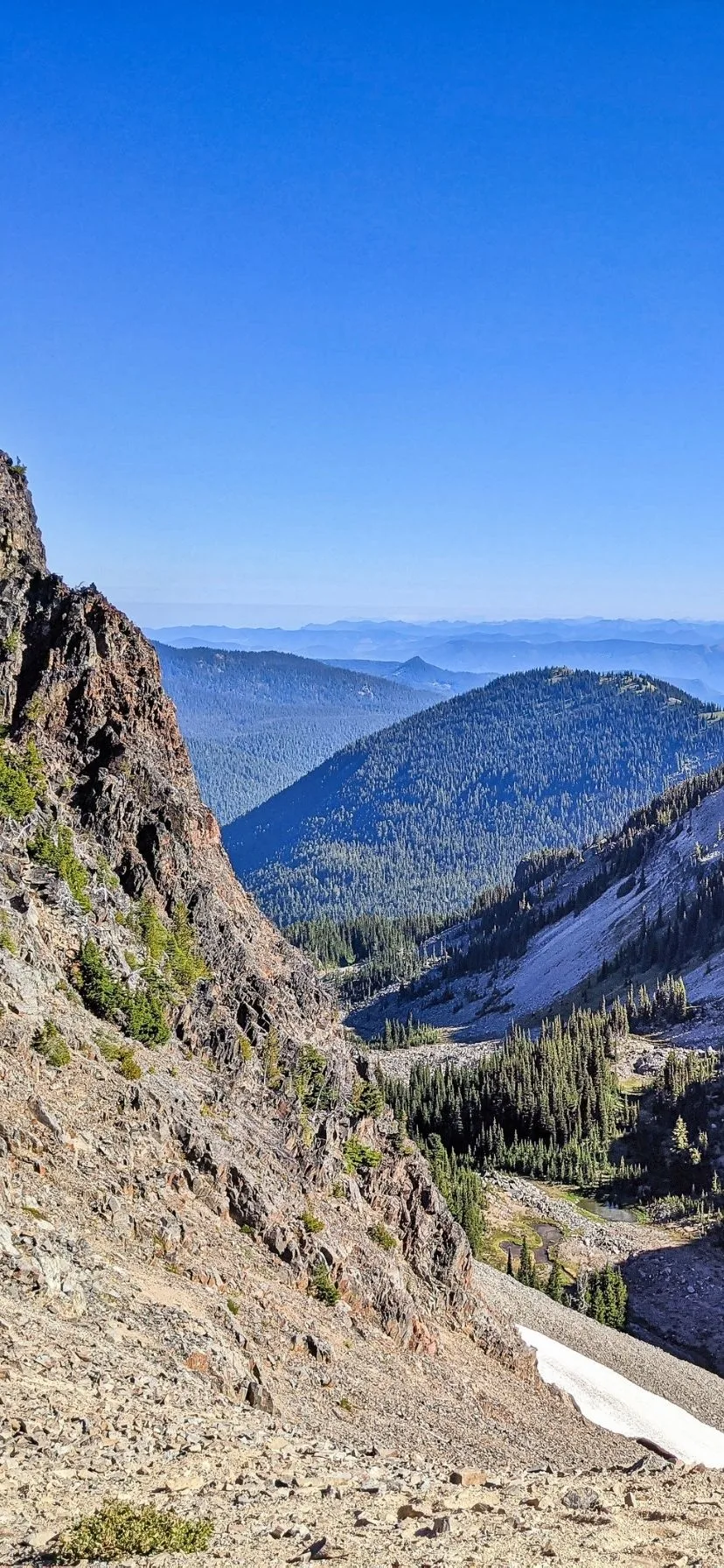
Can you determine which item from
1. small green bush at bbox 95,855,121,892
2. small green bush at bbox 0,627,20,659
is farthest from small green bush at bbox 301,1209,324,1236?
small green bush at bbox 0,627,20,659

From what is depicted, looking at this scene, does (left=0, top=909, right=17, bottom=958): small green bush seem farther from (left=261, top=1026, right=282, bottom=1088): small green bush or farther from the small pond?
the small pond

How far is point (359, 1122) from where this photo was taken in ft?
194

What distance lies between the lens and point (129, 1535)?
1967 cm

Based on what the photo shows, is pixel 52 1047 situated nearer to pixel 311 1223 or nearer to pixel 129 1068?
pixel 129 1068

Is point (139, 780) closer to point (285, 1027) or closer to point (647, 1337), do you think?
point (285, 1027)

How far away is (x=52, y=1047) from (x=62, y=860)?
11.9m

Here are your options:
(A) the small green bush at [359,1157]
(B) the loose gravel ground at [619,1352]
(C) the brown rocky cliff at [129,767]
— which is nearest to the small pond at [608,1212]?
(B) the loose gravel ground at [619,1352]

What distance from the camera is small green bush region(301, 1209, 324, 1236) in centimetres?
4538

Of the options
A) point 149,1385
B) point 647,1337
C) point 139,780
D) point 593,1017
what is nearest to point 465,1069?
point 593,1017

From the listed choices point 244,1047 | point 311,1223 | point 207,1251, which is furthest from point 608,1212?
point 207,1251

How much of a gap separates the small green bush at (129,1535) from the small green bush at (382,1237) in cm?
3173

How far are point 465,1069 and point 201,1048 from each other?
11334 cm

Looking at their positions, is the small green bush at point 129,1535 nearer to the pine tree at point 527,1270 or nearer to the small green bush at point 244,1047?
the small green bush at point 244,1047

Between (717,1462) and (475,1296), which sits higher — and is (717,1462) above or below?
below
